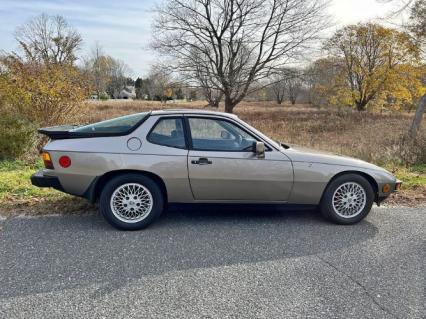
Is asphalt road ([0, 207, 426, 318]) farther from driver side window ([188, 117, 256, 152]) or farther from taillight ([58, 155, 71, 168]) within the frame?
driver side window ([188, 117, 256, 152])

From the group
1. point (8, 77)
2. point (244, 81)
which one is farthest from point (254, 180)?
point (244, 81)

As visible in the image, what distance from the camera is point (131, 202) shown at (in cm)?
380

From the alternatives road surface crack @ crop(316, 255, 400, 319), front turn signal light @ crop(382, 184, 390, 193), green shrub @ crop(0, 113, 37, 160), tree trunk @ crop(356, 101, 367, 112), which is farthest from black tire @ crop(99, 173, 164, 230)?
tree trunk @ crop(356, 101, 367, 112)

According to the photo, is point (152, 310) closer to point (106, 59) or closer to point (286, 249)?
point (286, 249)

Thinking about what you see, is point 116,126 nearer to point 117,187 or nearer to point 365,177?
point 117,187

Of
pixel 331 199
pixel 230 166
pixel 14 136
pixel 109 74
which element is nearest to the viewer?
pixel 230 166

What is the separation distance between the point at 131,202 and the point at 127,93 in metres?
86.9

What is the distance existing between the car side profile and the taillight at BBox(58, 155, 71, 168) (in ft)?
0.04

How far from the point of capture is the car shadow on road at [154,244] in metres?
2.84

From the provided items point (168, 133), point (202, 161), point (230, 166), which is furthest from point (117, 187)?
point (230, 166)

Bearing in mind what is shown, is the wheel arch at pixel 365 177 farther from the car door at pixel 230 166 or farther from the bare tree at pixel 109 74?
the bare tree at pixel 109 74

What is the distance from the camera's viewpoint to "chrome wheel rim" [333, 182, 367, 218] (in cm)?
414

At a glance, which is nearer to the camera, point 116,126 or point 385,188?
point 116,126

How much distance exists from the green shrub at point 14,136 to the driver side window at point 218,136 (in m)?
5.11
